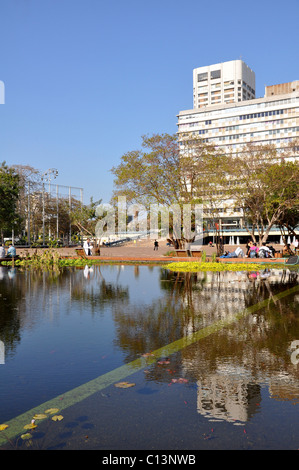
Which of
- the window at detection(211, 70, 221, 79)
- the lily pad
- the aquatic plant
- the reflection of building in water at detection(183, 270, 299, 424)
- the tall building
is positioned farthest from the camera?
the window at detection(211, 70, 221, 79)

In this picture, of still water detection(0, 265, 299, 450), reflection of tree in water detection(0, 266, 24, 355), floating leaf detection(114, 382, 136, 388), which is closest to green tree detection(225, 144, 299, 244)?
reflection of tree in water detection(0, 266, 24, 355)

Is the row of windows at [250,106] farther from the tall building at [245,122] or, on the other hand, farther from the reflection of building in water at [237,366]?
the reflection of building in water at [237,366]

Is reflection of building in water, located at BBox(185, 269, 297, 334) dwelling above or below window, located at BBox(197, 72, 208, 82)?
below

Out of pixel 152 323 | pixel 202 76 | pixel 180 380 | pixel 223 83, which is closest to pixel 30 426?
pixel 180 380

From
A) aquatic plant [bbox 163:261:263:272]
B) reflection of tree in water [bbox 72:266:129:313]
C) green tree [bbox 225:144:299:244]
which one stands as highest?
green tree [bbox 225:144:299:244]

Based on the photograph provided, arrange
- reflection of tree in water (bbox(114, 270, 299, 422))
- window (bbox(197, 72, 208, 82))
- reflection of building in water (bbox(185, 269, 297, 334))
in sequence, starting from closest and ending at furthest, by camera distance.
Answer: reflection of tree in water (bbox(114, 270, 299, 422)) < reflection of building in water (bbox(185, 269, 297, 334)) < window (bbox(197, 72, 208, 82))

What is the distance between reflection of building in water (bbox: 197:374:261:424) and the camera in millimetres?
4773

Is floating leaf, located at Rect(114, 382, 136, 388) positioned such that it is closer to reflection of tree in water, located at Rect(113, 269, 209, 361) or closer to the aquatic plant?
reflection of tree in water, located at Rect(113, 269, 209, 361)

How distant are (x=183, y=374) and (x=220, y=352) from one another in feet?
4.42

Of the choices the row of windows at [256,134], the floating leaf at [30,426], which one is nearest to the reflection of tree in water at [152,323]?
the floating leaf at [30,426]

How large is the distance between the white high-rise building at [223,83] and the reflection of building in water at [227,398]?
14475 centimetres

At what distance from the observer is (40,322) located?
32.9 feet

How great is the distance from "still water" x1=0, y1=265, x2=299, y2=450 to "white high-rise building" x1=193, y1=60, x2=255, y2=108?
139 meters

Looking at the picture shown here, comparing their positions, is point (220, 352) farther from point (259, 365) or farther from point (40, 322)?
point (40, 322)
